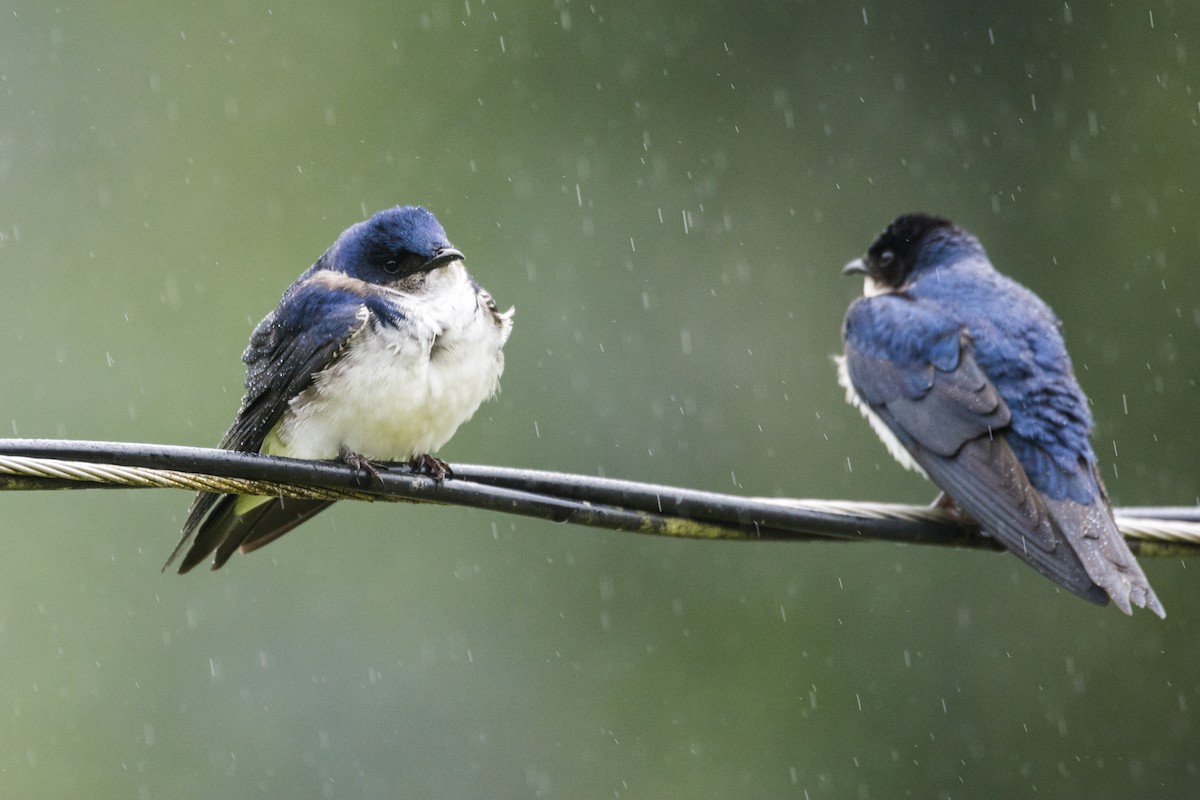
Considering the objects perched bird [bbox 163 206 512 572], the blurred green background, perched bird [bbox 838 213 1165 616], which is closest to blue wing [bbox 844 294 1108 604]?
perched bird [bbox 838 213 1165 616]

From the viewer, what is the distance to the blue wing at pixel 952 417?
3742 millimetres

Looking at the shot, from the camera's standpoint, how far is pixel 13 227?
885cm

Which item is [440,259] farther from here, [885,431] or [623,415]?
[623,415]

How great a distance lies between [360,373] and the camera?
3.61 m

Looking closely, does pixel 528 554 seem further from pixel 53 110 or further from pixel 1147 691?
pixel 53 110

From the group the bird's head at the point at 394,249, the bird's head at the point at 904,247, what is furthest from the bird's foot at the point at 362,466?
the bird's head at the point at 904,247

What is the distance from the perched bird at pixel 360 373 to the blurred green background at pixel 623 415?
3842mm

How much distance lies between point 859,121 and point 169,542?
173 inches

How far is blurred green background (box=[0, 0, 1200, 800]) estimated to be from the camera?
7.60 meters

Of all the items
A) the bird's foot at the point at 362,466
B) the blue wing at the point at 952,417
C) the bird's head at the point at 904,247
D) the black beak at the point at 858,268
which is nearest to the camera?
the bird's foot at the point at 362,466

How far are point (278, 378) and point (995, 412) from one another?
1.77 metres

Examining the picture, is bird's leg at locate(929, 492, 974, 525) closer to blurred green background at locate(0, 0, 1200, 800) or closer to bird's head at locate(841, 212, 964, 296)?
bird's head at locate(841, 212, 964, 296)

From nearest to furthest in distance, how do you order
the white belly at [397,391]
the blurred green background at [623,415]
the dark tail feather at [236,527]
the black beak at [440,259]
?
the dark tail feather at [236,527] < the white belly at [397,391] < the black beak at [440,259] < the blurred green background at [623,415]

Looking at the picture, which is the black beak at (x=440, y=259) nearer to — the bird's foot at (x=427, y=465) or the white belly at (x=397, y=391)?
the white belly at (x=397, y=391)
